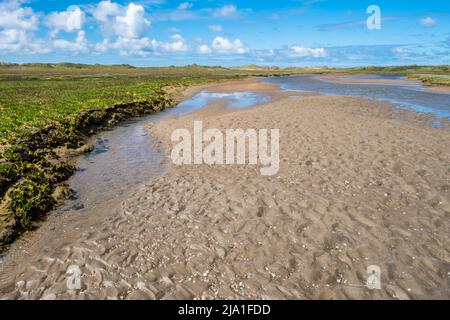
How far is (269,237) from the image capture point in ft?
30.2

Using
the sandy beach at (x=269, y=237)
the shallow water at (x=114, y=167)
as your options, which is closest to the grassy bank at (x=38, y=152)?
the shallow water at (x=114, y=167)

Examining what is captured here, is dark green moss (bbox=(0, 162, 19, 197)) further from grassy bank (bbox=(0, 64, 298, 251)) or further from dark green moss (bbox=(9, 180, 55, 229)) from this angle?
dark green moss (bbox=(9, 180, 55, 229))

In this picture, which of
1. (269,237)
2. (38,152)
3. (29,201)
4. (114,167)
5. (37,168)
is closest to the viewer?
(269,237)

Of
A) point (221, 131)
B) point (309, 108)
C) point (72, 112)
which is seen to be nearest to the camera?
point (221, 131)

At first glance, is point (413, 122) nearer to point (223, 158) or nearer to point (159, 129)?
point (223, 158)

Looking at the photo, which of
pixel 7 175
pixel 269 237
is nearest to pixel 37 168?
pixel 7 175

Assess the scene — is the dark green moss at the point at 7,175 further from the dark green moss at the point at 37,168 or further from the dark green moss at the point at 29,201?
the dark green moss at the point at 29,201

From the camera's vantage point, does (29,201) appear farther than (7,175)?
No

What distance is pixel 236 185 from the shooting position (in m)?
13.0

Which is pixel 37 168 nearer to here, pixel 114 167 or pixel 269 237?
pixel 114 167

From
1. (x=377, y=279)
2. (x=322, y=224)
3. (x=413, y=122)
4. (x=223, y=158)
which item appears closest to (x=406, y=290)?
(x=377, y=279)

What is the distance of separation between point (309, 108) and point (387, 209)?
21.3 meters

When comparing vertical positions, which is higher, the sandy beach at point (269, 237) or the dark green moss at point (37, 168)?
the dark green moss at point (37, 168)

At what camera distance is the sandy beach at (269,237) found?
286 inches
